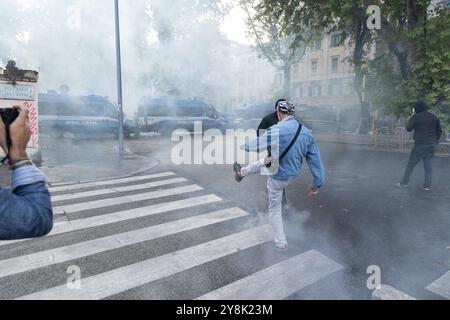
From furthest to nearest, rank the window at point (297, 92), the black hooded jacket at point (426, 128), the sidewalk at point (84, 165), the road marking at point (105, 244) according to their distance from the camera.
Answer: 1. the window at point (297, 92)
2. the sidewalk at point (84, 165)
3. the black hooded jacket at point (426, 128)
4. the road marking at point (105, 244)

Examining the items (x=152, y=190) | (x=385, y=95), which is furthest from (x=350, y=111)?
(x=152, y=190)

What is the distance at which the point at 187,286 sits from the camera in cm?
335

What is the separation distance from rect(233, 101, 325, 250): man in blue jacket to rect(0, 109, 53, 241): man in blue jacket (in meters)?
2.68

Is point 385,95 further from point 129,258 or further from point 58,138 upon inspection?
point 58,138

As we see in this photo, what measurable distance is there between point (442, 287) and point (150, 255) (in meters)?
3.05

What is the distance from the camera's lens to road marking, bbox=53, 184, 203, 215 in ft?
19.8

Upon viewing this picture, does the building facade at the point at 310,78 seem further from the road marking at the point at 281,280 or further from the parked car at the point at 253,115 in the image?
the road marking at the point at 281,280

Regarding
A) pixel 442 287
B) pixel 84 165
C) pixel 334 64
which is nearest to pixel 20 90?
pixel 84 165

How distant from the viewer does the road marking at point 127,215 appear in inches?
201

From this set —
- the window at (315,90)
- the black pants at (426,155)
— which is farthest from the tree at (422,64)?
the window at (315,90)

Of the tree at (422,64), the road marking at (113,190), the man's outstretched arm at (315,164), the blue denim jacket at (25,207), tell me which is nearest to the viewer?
the blue denim jacket at (25,207)

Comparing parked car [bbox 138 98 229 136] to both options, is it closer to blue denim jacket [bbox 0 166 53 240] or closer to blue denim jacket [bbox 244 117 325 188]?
blue denim jacket [bbox 244 117 325 188]

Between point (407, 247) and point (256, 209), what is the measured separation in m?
2.49

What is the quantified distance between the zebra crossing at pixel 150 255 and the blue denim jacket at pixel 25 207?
1811 millimetres
